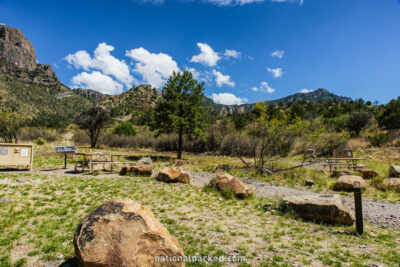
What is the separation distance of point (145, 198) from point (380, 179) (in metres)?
9.71

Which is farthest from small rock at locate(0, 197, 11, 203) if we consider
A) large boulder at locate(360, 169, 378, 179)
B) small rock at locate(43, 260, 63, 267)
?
large boulder at locate(360, 169, 378, 179)

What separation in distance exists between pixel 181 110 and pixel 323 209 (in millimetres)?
14868

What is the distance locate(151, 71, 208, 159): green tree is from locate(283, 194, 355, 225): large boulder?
497 inches

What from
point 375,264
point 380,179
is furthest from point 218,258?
point 380,179

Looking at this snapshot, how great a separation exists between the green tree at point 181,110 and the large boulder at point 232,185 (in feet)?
32.1

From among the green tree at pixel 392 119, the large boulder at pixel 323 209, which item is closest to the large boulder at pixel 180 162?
the large boulder at pixel 323 209

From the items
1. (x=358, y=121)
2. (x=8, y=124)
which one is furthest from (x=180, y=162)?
(x=358, y=121)

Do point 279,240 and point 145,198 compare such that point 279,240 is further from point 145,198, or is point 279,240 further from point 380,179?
point 380,179

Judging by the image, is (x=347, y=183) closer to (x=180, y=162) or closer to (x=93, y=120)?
(x=180, y=162)

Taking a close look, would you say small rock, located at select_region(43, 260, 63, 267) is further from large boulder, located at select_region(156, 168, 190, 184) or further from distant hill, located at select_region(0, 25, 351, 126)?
distant hill, located at select_region(0, 25, 351, 126)

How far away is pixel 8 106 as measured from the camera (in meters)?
43.0

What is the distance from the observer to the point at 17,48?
304ft

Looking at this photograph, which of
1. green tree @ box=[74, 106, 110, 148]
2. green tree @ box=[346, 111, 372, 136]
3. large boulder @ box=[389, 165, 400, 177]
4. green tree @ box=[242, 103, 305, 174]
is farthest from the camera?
green tree @ box=[346, 111, 372, 136]

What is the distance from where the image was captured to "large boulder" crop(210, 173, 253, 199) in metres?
6.84
